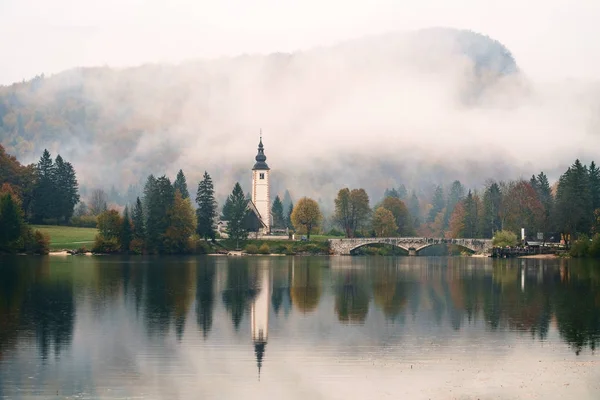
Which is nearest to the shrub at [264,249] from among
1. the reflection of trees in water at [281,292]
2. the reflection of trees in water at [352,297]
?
the reflection of trees in water at [281,292]

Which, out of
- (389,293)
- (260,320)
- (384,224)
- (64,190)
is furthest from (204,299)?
(384,224)

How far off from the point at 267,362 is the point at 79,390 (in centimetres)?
792

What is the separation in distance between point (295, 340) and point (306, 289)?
2664 cm

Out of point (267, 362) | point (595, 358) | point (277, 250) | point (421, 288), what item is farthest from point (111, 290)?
point (277, 250)

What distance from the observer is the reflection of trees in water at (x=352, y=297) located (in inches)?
1804

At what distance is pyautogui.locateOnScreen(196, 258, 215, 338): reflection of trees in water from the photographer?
137 feet

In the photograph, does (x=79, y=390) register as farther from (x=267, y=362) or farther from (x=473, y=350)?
(x=473, y=350)

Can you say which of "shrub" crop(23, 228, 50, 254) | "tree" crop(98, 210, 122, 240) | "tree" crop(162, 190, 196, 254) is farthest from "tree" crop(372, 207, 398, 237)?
"shrub" crop(23, 228, 50, 254)

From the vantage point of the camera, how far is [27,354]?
31859 mm

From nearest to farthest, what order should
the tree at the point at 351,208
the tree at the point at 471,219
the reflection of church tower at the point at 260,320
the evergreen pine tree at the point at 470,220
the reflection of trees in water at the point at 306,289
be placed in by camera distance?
the reflection of church tower at the point at 260,320
the reflection of trees in water at the point at 306,289
the tree at the point at 471,219
the evergreen pine tree at the point at 470,220
the tree at the point at 351,208

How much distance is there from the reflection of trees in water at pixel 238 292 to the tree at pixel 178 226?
147 ft

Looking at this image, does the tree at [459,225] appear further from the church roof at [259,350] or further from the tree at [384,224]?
the church roof at [259,350]

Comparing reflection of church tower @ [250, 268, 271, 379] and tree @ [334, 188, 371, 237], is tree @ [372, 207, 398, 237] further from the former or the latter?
reflection of church tower @ [250, 268, 271, 379]

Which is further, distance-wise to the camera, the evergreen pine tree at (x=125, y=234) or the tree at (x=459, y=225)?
the tree at (x=459, y=225)
